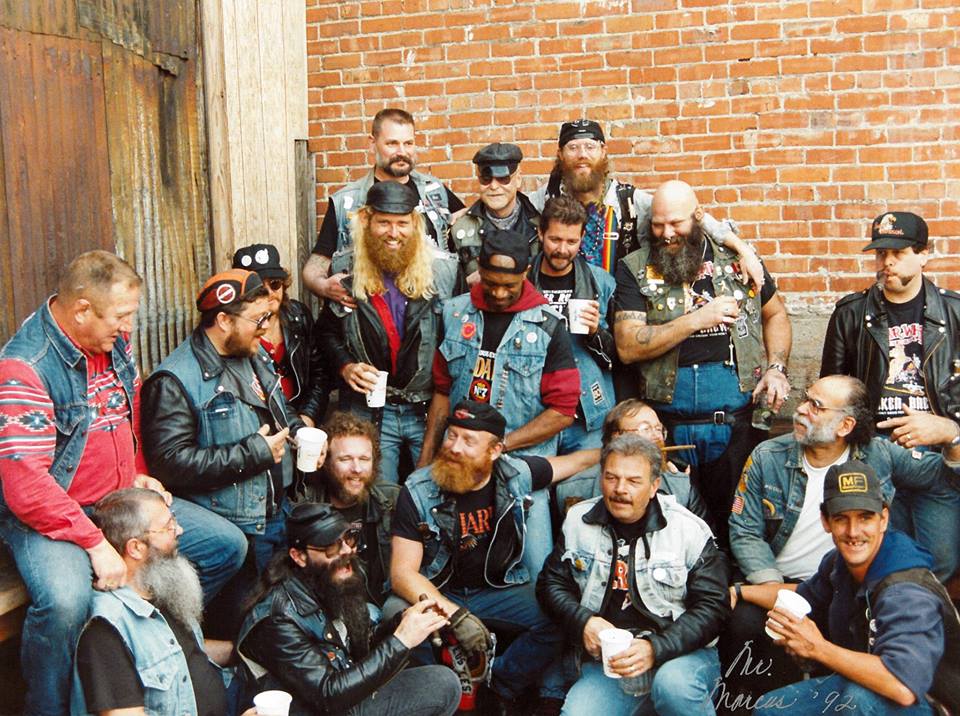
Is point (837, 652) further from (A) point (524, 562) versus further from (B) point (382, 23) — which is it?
(B) point (382, 23)

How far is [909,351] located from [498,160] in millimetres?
2403

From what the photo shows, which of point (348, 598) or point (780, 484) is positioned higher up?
point (780, 484)

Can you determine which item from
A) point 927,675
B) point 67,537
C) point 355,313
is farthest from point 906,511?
point 67,537

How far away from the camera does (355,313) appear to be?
5.84 meters

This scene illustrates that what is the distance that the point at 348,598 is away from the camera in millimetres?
4605

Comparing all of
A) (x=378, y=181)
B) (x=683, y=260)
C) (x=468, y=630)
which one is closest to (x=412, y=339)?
(x=378, y=181)

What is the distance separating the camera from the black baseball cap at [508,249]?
544 centimetres

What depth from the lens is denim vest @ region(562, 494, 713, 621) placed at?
4.82 meters

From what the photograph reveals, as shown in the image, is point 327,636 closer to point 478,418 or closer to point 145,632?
point 145,632

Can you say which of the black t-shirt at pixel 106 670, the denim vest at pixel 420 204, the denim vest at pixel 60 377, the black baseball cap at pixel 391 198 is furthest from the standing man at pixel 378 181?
the black t-shirt at pixel 106 670

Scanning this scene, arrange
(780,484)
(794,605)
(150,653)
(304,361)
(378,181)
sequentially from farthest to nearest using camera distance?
(378,181)
(304,361)
(780,484)
(794,605)
(150,653)

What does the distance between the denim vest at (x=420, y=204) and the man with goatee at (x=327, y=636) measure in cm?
216

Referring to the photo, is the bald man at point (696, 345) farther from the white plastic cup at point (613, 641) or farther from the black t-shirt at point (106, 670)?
the black t-shirt at point (106, 670)

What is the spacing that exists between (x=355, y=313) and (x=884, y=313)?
276 cm
